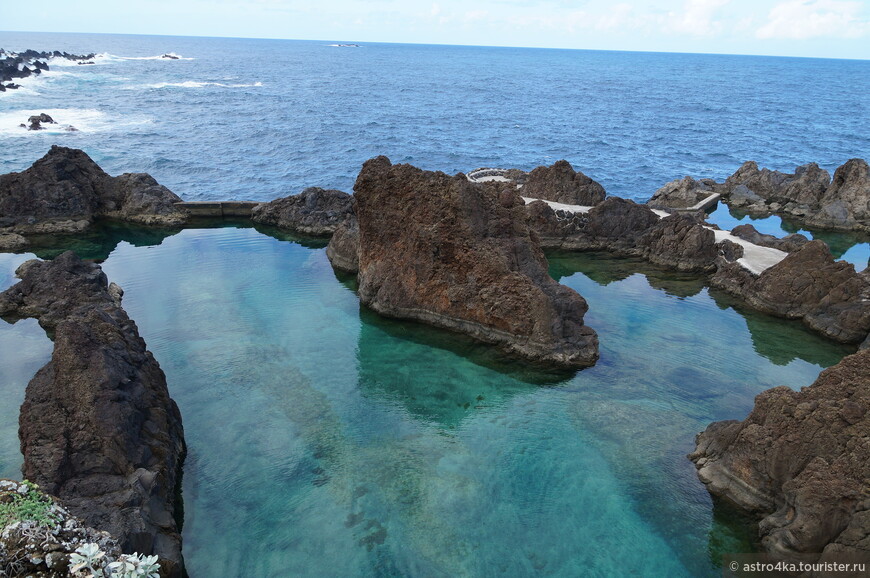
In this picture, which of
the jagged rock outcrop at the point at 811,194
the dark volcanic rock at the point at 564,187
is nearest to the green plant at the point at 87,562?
the dark volcanic rock at the point at 564,187

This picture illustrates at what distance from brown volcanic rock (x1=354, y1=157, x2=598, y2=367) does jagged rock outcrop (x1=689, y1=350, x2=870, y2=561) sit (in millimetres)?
7259

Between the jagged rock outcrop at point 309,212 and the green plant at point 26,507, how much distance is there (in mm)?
30925

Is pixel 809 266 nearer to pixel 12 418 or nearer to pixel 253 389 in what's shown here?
pixel 253 389

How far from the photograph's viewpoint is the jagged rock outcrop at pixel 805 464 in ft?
45.9

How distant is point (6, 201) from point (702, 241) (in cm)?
4151

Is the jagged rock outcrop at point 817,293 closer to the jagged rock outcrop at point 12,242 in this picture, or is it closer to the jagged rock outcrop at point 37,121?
the jagged rock outcrop at point 12,242

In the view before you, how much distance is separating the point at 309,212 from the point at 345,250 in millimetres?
8269

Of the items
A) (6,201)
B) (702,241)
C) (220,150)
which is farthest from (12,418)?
(220,150)

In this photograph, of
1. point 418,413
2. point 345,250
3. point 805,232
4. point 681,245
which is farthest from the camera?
point 805,232

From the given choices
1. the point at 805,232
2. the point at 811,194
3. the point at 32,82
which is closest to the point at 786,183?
the point at 811,194

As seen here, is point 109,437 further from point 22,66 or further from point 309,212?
point 22,66

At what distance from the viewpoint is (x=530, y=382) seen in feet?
74.5

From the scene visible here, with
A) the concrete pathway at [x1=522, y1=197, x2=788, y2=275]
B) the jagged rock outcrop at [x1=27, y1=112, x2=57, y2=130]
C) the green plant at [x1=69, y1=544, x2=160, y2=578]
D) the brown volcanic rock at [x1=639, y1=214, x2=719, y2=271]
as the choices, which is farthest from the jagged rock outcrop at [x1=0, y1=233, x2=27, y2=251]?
the jagged rock outcrop at [x1=27, y1=112, x2=57, y2=130]

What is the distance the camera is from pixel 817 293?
91.0ft
